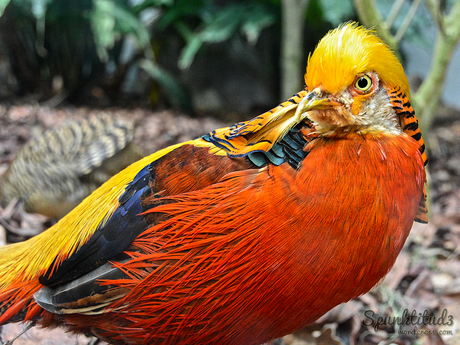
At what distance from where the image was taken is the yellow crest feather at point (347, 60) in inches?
45.2

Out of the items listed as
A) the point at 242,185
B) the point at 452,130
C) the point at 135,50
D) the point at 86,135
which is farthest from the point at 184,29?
the point at 242,185

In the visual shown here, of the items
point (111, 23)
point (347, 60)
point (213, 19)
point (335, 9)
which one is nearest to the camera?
point (347, 60)

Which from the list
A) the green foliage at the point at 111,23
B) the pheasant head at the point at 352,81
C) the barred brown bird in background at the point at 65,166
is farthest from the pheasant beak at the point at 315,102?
the green foliage at the point at 111,23

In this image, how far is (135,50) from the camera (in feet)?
22.3

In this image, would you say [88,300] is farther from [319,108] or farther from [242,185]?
[319,108]

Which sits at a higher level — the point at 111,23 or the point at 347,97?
the point at 111,23

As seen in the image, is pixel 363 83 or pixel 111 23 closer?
pixel 363 83

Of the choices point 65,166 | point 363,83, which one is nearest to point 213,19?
point 65,166

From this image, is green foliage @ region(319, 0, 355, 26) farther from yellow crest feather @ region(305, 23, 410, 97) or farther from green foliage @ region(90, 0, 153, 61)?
yellow crest feather @ region(305, 23, 410, 97)

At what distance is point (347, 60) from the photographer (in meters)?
1.14

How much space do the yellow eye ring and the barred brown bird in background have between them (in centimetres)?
215

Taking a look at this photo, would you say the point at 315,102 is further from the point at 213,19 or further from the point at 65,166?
the point at 213,19

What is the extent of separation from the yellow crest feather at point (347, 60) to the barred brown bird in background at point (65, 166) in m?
2.09

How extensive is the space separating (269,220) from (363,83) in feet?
1.64
